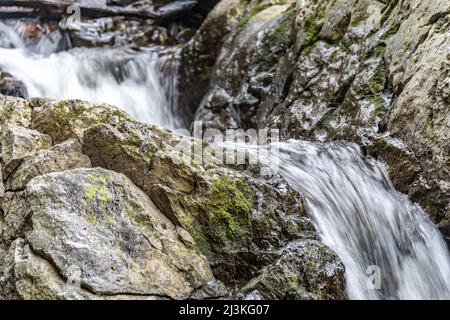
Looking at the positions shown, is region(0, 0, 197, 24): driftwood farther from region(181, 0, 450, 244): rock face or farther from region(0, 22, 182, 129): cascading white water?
region(181, 0, 450, 244): rock face

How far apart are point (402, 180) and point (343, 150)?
0.76 meters

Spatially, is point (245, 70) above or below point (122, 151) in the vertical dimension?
below

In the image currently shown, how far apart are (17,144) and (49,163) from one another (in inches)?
16.6

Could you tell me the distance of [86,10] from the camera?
1252 cm

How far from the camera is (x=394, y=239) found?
16.0 feet

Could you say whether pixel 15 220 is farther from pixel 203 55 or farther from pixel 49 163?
pixel 203 55

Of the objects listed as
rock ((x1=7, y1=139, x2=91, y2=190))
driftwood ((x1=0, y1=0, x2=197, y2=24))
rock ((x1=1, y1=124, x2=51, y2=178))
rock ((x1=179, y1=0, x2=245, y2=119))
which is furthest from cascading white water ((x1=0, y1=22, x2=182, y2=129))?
rock ((x1=7, y1=139, x2=91, y2=190))

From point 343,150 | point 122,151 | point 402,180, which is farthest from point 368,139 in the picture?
point 122,151

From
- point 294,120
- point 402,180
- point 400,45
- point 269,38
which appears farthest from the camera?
point 269,38

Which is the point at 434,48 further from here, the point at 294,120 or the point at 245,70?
the point at 245,70

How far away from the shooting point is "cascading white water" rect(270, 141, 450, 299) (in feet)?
14.8

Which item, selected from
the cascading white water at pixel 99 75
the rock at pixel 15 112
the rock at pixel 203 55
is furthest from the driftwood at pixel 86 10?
the rock at pixel 15 112

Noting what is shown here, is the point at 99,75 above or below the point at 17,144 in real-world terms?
below

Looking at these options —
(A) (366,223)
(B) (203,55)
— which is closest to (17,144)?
Answer: (A) (366,223)
